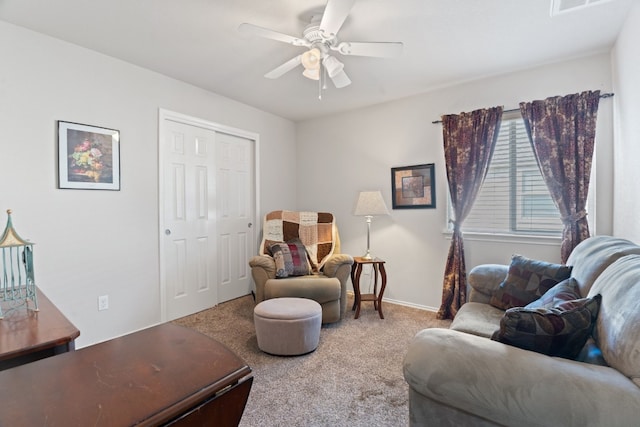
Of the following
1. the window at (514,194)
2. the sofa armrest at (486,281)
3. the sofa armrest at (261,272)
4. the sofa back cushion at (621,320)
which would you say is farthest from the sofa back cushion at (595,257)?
the sofa armrest at (261,272)

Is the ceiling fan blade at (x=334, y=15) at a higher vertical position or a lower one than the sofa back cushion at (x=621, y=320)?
higher

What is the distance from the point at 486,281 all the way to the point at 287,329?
1.54 m

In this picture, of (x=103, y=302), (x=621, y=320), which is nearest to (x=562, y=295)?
(x=621, y=320)

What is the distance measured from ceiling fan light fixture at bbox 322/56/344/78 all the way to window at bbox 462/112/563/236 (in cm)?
183

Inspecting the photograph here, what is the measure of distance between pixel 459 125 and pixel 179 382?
3259 millimetres

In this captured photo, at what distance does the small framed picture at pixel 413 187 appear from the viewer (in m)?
3.46

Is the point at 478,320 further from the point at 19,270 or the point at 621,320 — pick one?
the point at 19,270

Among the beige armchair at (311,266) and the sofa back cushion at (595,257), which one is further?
the beige armchair at (311,266)

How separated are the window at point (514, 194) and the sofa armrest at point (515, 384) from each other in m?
2.24

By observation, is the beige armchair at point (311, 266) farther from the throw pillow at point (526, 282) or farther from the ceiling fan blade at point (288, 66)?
the ceiling fan blade at point (288, 66)

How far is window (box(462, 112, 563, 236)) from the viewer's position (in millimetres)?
2898

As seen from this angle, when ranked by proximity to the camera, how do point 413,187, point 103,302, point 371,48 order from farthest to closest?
point 413,187, point 103,302, point 371,48

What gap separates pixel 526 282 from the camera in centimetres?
204

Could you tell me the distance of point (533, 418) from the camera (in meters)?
0.95
